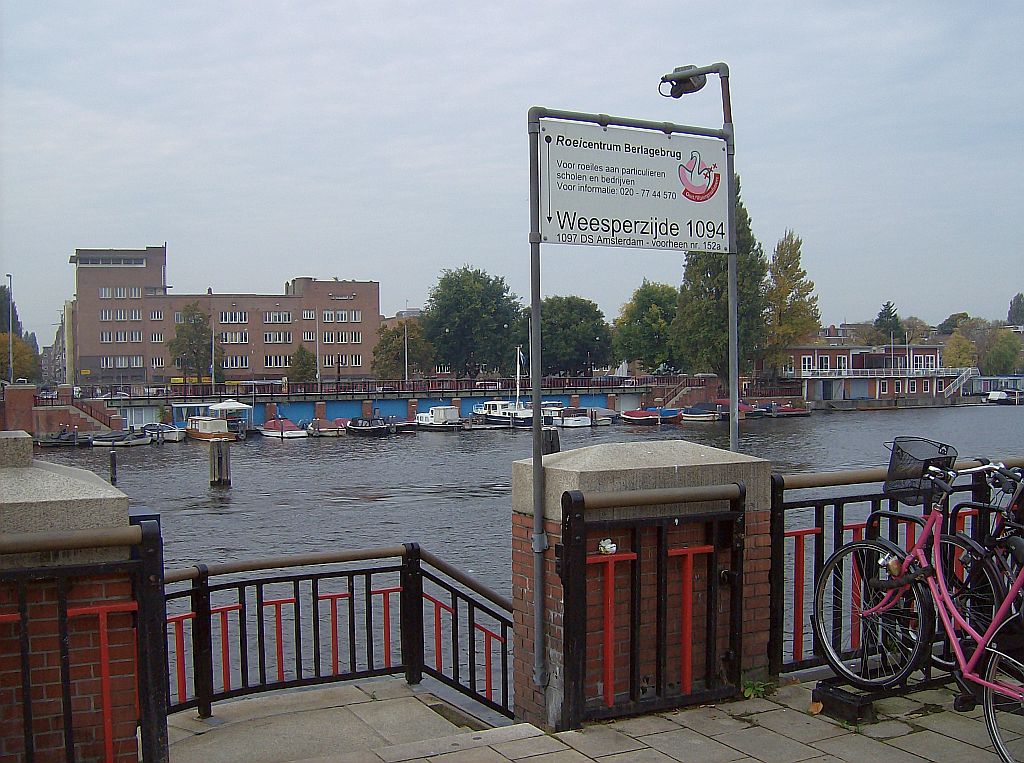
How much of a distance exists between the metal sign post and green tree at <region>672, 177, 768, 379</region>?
8267cm

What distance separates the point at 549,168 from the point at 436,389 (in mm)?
86779

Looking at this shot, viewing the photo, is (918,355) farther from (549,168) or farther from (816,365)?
(549,168)

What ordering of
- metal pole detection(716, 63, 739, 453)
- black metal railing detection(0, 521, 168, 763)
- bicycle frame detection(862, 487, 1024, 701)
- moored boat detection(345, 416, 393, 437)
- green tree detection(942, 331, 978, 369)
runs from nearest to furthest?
black metal railing detection(0, 521, 168, 763), bicycle frame detection(862, 487, 1024, 701), metal pole detection(716, 63, 739, 453), moored boat detection(345, 416, 393, 437), green tree detection(942, 331, 978, 369)

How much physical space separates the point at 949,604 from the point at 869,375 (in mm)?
112180

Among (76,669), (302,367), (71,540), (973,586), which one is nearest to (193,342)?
(302,367)

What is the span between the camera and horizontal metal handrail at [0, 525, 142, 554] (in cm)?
375

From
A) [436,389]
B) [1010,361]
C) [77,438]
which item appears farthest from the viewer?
[1010,361]

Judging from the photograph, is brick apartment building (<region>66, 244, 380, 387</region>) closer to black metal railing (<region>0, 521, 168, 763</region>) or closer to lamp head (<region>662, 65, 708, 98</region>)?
lamp head (<region>662, 65, 708, 98</region>)

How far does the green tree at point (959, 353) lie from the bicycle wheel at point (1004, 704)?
158 meters

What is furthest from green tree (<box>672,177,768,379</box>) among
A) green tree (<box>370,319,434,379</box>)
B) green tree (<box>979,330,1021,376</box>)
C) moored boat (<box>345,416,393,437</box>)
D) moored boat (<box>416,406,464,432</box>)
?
green tree (<box>979,330,1021,376</box>)

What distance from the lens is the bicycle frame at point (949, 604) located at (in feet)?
13.2

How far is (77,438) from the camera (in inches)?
2532

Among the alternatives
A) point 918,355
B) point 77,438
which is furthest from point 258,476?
point 918,355

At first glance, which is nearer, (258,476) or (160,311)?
(258,476)
